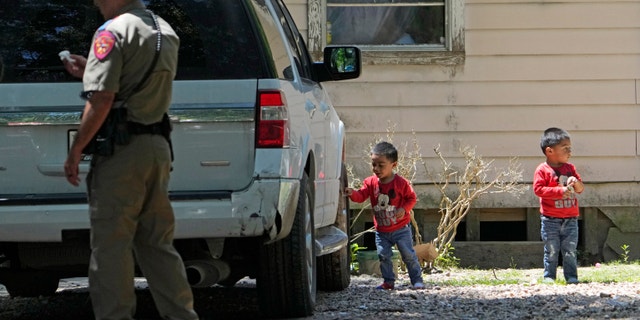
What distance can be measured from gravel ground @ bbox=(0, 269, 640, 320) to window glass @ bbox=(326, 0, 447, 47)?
3295 millimetres

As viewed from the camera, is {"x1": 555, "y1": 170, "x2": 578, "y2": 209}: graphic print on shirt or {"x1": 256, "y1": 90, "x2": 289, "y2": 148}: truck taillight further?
{"x1": 555, "y1": 170, "x2": 578, "y2": 209}: graphic print on shirt

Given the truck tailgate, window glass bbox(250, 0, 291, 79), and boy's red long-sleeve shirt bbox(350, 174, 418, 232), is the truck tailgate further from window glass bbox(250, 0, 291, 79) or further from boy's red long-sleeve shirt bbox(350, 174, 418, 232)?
boy's red long-sleeve shirt bbox(350, 174, 418, 232)

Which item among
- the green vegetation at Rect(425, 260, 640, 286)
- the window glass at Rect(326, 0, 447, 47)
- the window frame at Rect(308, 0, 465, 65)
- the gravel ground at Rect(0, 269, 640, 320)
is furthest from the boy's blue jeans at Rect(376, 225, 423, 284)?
the window glass at Rect(326, 0, 447, 47)

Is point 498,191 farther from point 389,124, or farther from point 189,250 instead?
point 189,250

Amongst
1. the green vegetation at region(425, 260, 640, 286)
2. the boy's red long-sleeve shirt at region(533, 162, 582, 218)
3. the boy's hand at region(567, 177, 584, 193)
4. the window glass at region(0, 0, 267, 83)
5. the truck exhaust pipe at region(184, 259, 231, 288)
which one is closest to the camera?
the window glass at region(0, 0, 267, 83)

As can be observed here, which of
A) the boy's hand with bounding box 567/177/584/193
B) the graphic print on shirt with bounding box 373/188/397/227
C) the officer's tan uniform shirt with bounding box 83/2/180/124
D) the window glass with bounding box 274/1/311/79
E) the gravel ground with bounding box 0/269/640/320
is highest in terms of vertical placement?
the window glass with bounding box 274/1/311/79

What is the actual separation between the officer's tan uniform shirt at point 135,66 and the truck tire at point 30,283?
6.90ft

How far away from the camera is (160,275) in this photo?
543 cm

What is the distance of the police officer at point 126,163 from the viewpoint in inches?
205

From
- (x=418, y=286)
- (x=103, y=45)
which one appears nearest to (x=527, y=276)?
(x=418, y=286)

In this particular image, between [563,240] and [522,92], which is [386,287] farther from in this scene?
[522,92]

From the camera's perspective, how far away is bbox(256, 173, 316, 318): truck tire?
684 centimetres

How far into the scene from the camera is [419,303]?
8273 mm

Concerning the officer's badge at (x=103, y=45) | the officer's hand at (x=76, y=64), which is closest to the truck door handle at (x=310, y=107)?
the officer's hand at (x=76, y=64)
